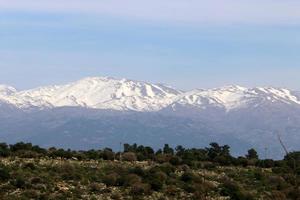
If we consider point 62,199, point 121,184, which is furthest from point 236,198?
point 62,199

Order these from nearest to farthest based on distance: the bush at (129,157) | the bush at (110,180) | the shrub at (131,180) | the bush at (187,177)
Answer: the shrub at (131,180) → the bush at (110,180) → the bush at (187,177) → the bush at (129,157)

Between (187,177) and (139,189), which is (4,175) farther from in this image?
(187,177)

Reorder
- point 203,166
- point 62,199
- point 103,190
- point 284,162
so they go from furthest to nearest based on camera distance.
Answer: point 284,162 < point 203,166 < point 103,190 < point 62,199

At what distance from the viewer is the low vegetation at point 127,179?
→ 4062 centimetres

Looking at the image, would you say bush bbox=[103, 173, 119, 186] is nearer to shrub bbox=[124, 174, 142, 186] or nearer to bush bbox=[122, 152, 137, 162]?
shrub bbox=[124, 174, 142, 186]

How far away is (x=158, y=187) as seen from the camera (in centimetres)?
4328

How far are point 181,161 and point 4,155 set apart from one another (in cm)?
1567

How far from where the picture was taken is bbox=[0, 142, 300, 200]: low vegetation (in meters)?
40.6

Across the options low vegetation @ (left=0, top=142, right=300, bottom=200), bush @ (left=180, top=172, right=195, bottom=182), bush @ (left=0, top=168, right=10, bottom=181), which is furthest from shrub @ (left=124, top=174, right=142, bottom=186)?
bush @ (left=0, top=168, right=10, bottom=181)

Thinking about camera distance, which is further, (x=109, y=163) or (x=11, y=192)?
(x=109, y=163)

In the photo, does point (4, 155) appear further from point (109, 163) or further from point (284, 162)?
point (284, 162)

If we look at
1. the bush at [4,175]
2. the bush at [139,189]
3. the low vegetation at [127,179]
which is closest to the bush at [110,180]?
the low vegetation at [127,179]

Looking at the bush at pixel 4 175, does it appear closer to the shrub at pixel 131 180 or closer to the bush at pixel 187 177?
the shrub at pixel 131 180

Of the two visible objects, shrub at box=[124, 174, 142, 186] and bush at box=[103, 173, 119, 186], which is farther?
bush at box=[103, 173, 119, 186]
